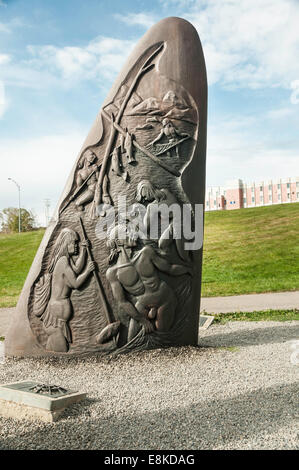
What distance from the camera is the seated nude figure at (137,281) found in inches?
229

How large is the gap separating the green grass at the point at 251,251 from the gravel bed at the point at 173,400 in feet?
27.2

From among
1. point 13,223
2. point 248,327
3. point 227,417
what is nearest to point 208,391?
point 227,417

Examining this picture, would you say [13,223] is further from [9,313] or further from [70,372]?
[70,372]

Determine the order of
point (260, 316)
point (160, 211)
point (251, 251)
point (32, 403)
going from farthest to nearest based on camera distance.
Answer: point (251, 251)
point (260, 316)
point (160, 211)
point (32, 403)

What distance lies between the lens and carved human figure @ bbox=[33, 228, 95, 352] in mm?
5914

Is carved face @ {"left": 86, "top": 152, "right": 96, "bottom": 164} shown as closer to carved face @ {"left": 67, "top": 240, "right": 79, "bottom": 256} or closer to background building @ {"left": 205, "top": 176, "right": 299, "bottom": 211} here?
carved face @ {"left": 67, "top": 240, "right": 79, "bottom": 256}

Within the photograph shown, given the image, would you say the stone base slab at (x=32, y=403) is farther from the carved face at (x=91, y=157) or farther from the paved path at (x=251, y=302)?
the paved path at (x=251, y=302)

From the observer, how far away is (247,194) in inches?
2931

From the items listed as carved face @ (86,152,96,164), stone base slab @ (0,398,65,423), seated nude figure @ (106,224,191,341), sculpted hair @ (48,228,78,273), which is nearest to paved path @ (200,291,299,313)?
seated nude figure @ (106,224,191,341)

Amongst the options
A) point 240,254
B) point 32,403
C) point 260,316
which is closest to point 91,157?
point 32,403

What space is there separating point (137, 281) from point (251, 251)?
54.3 ft

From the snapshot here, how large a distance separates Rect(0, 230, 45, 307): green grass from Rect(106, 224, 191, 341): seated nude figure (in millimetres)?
8962

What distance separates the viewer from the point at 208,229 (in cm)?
2744

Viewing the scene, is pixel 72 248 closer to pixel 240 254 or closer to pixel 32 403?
pixel 32 403
